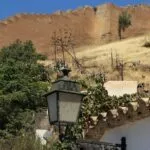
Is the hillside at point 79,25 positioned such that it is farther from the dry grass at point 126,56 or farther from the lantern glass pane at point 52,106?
the lantern glass pane at point 52,106

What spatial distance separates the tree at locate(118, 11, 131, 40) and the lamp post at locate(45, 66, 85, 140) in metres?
51.7

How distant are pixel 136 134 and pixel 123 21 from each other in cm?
5328

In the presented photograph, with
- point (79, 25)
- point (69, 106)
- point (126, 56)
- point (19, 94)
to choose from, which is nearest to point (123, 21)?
point (79, 25)

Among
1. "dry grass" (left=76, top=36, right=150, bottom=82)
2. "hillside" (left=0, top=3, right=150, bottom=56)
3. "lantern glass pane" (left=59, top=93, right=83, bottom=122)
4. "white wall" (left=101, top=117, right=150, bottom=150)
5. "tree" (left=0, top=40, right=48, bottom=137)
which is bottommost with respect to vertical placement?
"white wall" (left=101, top=117, right=150, bottom=150)

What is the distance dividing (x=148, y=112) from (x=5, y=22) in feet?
171

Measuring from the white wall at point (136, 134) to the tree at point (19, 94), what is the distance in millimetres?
11574

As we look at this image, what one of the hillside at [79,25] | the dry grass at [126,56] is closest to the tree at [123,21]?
the hillside at [79,25]

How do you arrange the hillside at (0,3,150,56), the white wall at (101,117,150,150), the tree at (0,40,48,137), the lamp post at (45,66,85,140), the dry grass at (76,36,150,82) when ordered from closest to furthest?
the lamp post at (45,66,85,140) → the white wall at (101,117,150,150) → the tree at (0,40,48,137) → the dry grass at (76,36,150,82) → the hillside at (0,3,150,56)

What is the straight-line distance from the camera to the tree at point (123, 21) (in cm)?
5750

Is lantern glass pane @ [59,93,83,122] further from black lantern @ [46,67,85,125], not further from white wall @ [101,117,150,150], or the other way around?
white wall @ [101,117,150,150]

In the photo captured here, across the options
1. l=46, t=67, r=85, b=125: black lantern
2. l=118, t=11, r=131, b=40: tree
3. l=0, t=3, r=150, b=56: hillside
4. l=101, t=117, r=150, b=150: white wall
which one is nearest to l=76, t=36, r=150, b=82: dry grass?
l=0, t=3, r=150, b=56: hillside

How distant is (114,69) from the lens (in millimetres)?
34969

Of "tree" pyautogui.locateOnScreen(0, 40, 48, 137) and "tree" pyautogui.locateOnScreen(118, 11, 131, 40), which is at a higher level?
"tree" pyautogui.locateOnScreen(118, 11, 131, 40)

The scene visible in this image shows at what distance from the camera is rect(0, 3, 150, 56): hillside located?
2231 inches
